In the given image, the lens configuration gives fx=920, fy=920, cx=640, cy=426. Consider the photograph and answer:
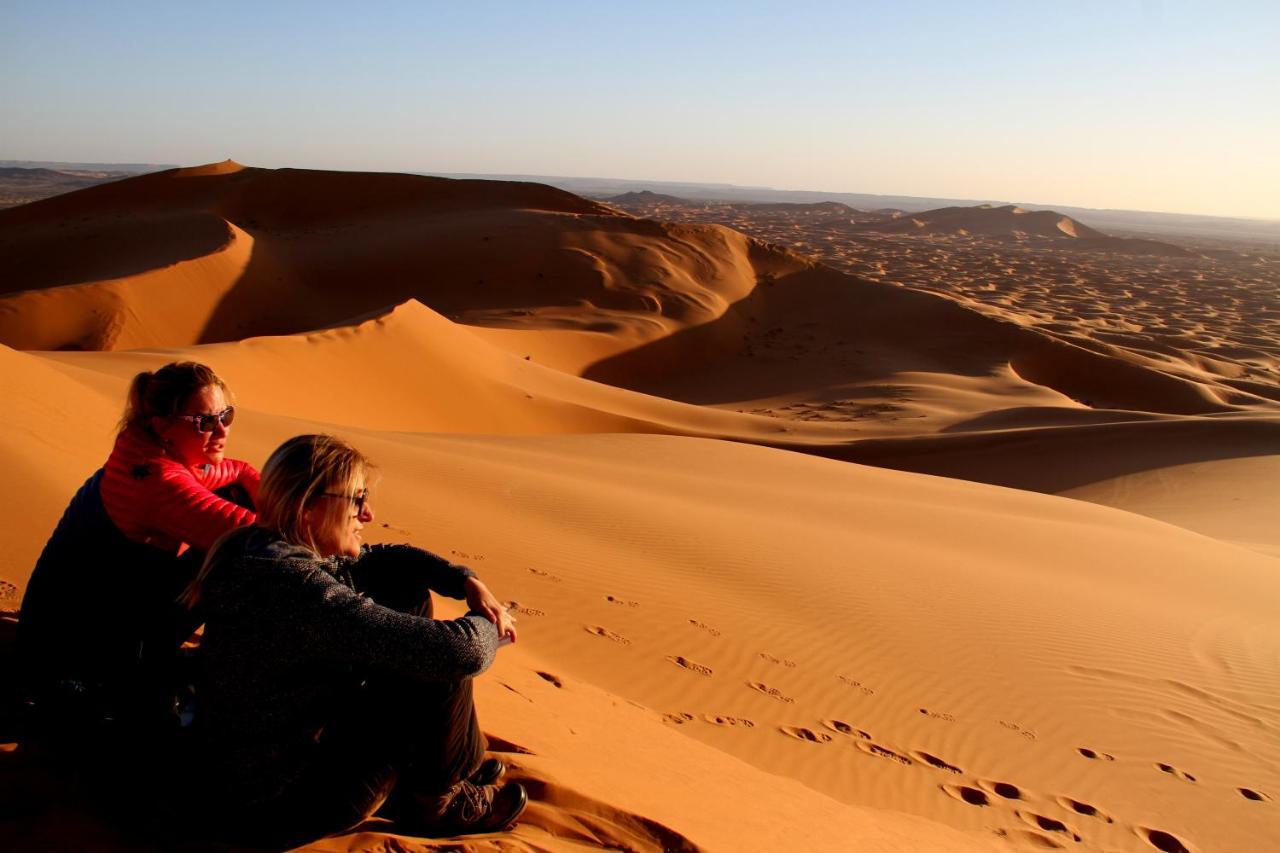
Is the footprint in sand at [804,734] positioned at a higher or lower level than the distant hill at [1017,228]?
lower

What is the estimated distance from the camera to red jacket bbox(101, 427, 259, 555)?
102 inches

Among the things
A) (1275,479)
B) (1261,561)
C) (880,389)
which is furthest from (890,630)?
(880,389)

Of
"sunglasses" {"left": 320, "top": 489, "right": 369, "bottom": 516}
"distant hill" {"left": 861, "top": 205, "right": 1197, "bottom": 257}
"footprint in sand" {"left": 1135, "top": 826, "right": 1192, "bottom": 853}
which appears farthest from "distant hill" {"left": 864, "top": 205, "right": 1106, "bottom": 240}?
"sunglasses" {"left": 320, "top": 489, "right": 369, "bottom": 516}

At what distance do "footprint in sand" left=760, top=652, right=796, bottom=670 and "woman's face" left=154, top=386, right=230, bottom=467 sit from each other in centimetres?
348

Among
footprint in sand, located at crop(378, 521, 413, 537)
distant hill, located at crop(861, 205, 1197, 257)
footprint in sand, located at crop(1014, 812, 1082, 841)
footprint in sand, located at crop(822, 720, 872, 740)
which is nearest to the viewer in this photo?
footprint in sand, located at crop(1014, 812, 1082, 841)

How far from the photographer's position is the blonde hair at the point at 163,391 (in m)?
2.68

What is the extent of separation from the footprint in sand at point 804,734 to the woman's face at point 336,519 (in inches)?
116

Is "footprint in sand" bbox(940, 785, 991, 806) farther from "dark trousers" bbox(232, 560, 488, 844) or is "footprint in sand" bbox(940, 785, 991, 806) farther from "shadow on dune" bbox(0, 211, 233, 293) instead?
"shadow on dune" bbox(0, 211, 233, 293)

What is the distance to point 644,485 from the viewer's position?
9.35m

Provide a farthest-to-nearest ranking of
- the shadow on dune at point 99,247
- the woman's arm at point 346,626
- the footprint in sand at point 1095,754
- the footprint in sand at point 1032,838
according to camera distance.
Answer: the shadow on dune at point 99,247
the footprint in sand at point 1095,754
the footprint in sand at point 1032,838
the woman's arm at point 346,626

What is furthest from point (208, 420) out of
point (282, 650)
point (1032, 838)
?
point (1032, 838)

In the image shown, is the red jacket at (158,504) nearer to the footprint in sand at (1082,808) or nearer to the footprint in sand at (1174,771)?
the footprint in sand at (1082,808)

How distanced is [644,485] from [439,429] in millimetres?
5836

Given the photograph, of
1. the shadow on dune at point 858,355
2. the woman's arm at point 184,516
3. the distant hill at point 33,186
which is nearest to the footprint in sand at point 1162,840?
the woman's arm at point 184,516
